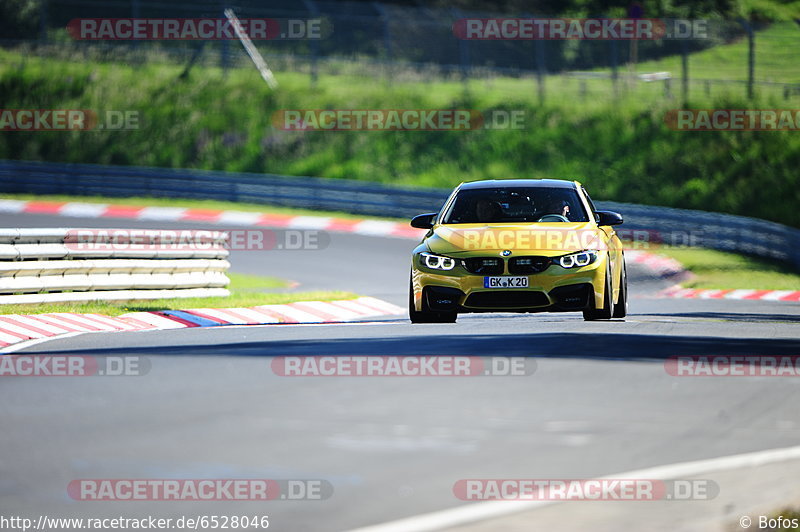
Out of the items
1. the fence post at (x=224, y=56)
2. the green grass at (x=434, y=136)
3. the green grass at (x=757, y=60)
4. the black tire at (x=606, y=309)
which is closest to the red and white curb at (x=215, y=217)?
the green grass at (x=434, y=136)

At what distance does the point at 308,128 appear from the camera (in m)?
44.8

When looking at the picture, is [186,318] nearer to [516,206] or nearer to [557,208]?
[516,206]

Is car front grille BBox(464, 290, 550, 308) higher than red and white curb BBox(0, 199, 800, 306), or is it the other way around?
car front grille BBox(464, 290, 550, 308)

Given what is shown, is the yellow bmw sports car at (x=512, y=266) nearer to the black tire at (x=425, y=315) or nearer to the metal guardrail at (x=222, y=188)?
the black tire at (x=425, y=315)

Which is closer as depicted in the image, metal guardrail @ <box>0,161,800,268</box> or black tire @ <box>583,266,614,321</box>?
black tire @ <box>583,266,614,321</box>

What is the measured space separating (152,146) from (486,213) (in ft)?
106

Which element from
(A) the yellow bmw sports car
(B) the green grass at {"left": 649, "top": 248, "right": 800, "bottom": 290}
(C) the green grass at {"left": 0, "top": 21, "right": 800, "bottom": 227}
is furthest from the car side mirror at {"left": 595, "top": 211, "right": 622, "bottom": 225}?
(C) the green grass at {"left": 0, "top": 21, "right": 800, "bottom": 227}

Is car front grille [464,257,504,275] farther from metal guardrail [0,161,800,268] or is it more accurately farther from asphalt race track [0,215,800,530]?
metal guardrail [0,161,800,268]

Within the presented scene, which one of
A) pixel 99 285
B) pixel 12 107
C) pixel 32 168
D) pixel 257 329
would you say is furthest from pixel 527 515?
pixel 12 107

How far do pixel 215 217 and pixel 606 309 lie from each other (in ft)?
70.6

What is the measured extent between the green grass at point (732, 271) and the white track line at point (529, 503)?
716 inches

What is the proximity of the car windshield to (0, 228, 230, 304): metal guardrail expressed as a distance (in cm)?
482

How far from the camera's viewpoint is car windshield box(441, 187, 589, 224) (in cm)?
1380

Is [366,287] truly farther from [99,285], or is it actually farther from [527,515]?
[527,515]
